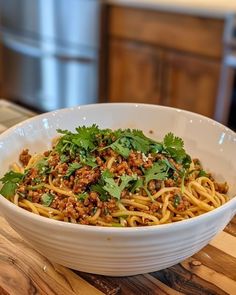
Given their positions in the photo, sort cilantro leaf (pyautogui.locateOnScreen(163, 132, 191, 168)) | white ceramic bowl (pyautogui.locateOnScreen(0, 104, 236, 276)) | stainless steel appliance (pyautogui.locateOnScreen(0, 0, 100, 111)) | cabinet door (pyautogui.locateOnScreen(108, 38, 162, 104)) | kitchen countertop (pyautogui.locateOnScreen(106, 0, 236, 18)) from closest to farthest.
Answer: white ceramic bowl (pyautogui.locateOnScreen(0, 104, 236, 276))
cilantro leaf (pyautogui.locateOnScreen(163, 132, 191, 168))
kitchen countertop (pyautogui.locateOnScreen(106, 0, 236, 18))
cabinet door (pyautogui.locateOnScreen(108, 38, 162, 104))
stainless steel appliance (pyautogui.locateOnScreen(0, 0, 100, 111))

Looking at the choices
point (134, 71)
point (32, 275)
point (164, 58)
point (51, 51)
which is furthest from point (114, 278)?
point (51, 51)

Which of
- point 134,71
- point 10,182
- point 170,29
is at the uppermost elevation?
point 10,182

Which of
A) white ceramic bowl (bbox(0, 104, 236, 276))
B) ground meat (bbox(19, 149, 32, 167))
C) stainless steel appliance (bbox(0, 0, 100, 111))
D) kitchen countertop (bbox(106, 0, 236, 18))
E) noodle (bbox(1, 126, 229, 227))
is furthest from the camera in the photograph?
stainless steel appliance (bbox(0, 0, 100, 111))

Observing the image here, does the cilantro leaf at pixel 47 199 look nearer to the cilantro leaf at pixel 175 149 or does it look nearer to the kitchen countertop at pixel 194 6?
the cilantro leaf at pixel 175 149

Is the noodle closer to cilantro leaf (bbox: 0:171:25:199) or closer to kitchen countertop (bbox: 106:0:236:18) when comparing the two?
cilantro leaf (bbox: 0:171:25:199)

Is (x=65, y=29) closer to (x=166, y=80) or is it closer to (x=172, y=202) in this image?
(x=166, y=80)

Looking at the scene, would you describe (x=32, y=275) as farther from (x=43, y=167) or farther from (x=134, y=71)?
(x=134, y=71)

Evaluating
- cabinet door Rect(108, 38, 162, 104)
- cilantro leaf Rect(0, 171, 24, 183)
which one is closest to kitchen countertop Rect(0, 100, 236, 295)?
cilantro leaf Rect(0, 171, 24, 183)
